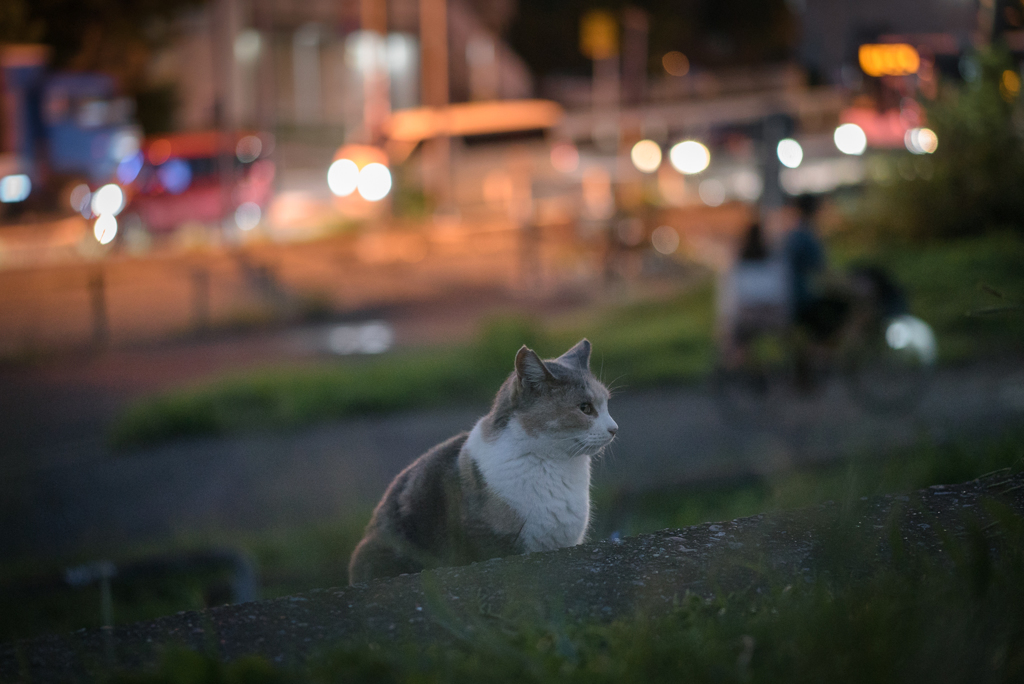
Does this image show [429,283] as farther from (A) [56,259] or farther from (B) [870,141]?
(B) [870,141]

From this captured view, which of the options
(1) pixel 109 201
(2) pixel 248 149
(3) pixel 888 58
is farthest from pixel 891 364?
(2) pixel 248 149

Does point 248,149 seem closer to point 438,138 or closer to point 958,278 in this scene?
point 438,138

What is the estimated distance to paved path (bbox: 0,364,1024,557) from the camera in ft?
22.8

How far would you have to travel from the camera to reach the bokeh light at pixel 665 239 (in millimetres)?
16719

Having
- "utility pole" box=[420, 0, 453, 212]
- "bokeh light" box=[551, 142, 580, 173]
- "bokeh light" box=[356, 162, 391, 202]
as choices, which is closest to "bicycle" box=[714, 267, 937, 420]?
"bokeh light" box=[356, 162, 391, 202]

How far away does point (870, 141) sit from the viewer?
66.7 ft

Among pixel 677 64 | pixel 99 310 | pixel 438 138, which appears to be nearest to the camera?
pixel 99 310

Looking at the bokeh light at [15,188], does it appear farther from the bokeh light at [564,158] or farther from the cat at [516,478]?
the cat at [516,478]

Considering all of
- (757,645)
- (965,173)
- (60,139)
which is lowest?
(757,645)

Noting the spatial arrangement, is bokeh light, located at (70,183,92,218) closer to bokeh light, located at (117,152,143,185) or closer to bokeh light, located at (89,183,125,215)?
bokeh light, located at (117,152,143,185)

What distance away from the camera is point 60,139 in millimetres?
21469

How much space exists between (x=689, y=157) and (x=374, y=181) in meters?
10.6

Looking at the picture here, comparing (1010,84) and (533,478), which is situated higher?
(1010,84)

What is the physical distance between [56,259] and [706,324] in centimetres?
1142
